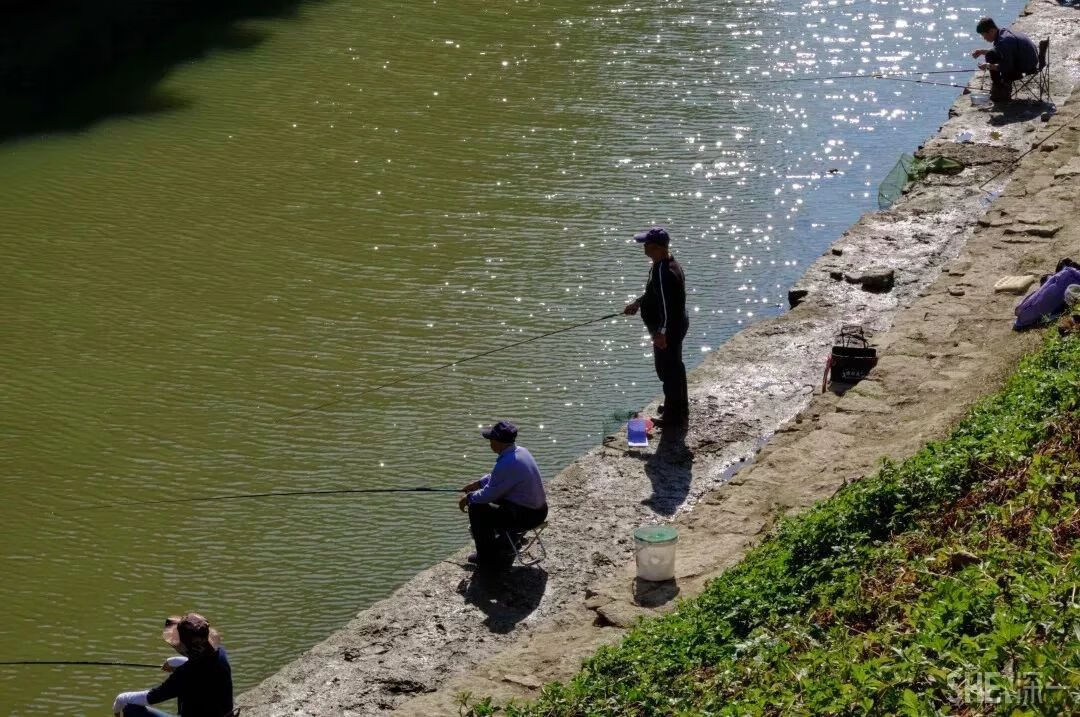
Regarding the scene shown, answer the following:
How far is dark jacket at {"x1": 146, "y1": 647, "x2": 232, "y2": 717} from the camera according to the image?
6.43 m

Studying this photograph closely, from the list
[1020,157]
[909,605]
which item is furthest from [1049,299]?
[1020,157]

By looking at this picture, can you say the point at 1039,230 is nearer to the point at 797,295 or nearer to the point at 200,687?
the point at 797,295

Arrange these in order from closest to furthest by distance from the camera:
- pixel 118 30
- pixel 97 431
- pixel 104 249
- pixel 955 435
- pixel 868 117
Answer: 1. pixel 955 435
2. pixel 97 431
3. pixel 104 249
4. pixel 868 117
5. pixel 118 30

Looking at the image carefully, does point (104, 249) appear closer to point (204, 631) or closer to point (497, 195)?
point (497, 195)

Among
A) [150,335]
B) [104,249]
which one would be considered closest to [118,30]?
[104,249]

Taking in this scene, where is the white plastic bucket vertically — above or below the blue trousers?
above

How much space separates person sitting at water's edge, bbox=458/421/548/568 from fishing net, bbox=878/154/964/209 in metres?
6.79

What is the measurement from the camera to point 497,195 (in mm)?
14070

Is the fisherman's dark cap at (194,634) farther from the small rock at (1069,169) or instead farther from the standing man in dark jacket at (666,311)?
the small rock at (1069,169)

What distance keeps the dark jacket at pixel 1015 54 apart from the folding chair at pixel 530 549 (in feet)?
30.7

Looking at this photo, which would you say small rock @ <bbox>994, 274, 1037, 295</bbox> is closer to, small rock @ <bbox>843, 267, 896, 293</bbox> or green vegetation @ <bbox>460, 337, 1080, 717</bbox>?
small rock @ <bbox>843, 267, 896, 293</bbox>

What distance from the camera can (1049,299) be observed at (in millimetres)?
9289

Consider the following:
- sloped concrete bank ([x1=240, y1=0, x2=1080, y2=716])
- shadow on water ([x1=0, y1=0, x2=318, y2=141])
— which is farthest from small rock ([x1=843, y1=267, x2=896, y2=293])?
shadow on water ([x1=0, y1=0, x2=318, y2=141])

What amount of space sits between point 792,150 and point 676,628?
9.70 meters
